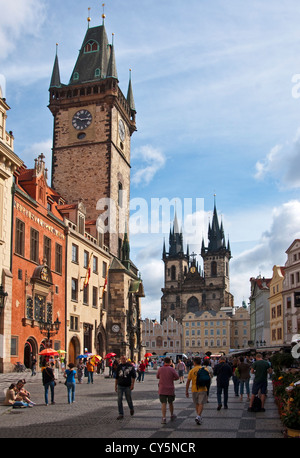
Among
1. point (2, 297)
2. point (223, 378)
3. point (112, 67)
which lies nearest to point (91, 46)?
point (112, 67)

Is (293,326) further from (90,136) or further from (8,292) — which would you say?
(8,292)

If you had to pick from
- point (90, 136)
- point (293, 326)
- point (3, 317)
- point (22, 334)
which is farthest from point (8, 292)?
point (293, 326)

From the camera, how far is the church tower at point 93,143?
2095 inches

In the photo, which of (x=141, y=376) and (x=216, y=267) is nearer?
(x=141, y=376)

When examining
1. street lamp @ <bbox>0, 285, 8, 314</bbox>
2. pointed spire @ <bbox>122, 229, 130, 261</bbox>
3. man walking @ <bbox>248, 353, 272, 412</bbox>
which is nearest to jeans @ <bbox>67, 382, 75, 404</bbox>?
man walking @ <bbox>248, 353, 272, 412</bbox>

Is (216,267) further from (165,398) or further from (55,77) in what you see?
(165,398)

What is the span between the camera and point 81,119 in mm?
55281

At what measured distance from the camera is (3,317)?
28594 mm

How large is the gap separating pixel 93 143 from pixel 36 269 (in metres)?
23.2

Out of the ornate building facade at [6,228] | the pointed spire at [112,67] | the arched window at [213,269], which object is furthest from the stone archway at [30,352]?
the arched window at [213,269]

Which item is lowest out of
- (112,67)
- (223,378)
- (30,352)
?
(30,352)

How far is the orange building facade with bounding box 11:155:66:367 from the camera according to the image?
31062 mm

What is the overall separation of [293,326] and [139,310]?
1618 cm

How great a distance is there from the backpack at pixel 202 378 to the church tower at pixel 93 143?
38.9 metres
